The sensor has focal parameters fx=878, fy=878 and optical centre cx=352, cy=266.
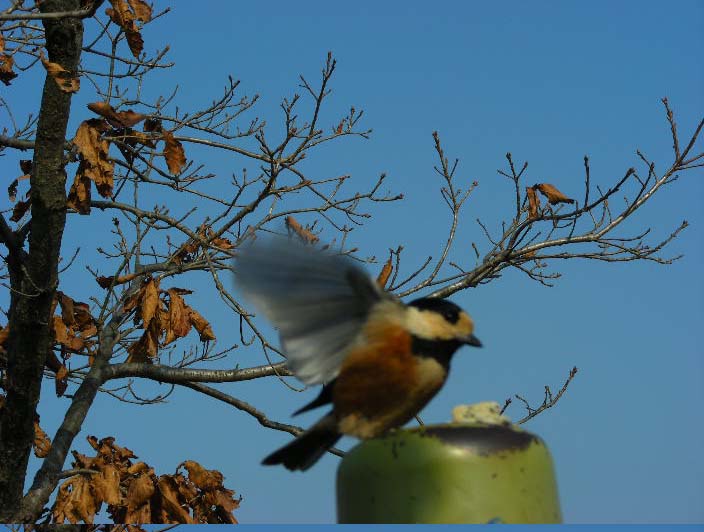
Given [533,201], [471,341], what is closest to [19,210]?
[533,201]

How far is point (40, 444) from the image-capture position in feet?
20.8

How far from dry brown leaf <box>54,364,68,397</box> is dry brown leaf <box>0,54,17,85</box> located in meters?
2.18

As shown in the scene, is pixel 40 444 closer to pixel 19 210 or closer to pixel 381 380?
pixel 19 210

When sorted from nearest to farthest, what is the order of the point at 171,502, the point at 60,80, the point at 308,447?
the point at 308,447 < the point at 60,80 < the point at 171,502

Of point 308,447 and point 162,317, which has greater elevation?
point 162,317

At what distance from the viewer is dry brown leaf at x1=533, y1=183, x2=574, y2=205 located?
550 cm

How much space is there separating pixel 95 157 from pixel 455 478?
3385 millimetres

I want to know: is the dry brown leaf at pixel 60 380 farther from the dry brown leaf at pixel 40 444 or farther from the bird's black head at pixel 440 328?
the bird's black head at pixel 440 328

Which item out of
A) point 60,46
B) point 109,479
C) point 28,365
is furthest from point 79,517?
point 60,46

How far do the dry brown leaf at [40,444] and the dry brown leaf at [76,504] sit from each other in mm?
461

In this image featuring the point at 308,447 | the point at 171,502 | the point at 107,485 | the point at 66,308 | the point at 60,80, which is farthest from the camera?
the point at 66,308

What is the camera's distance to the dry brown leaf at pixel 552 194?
550 cm

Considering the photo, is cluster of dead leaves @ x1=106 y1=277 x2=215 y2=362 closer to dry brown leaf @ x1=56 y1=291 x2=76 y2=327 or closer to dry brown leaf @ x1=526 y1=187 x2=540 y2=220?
dry brown leaf @ x1=56 y1=291 x2=76 y2=327

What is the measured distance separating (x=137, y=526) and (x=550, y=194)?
3.56m
